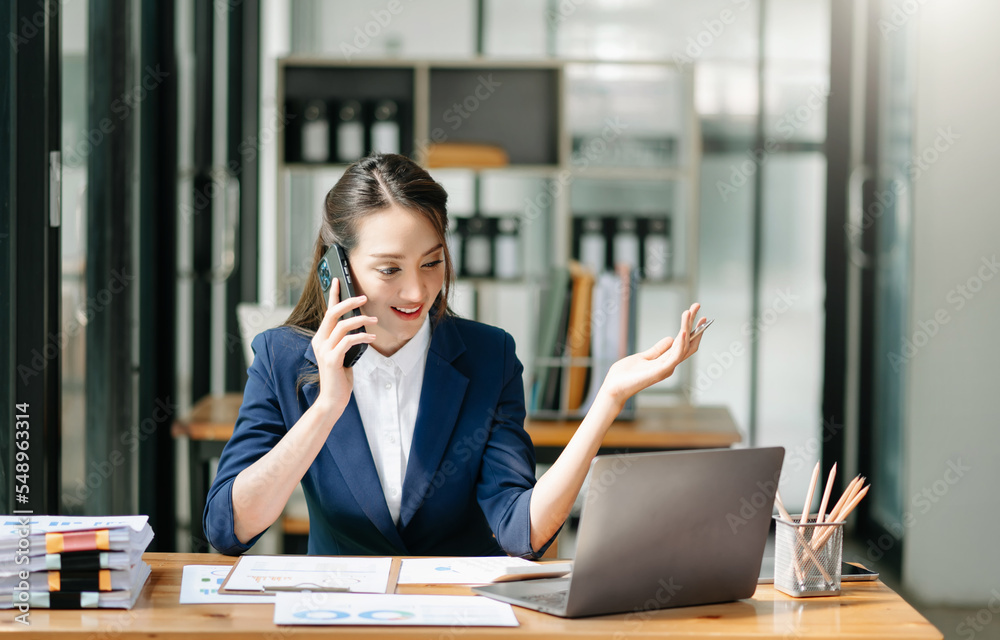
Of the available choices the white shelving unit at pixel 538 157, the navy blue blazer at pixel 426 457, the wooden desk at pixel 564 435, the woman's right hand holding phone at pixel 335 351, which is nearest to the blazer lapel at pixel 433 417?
the navy blue blazer at pixel 426 457

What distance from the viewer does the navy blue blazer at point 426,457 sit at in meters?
Result: 1.61

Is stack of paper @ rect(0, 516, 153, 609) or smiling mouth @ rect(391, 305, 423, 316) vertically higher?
smiling mouth @ rect(391, 305, 423, 316)

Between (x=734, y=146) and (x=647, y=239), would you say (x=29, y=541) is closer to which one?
(x=647, y=239)

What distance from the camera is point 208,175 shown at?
3.54 m

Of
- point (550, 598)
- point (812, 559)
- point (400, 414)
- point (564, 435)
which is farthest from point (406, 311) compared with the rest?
point (564, 435)

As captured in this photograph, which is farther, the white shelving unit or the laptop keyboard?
the white shelving unit

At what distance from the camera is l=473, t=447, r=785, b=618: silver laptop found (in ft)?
3.66

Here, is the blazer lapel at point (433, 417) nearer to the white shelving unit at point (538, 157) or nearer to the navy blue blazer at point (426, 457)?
the navy blue blazer at point (426, 457)

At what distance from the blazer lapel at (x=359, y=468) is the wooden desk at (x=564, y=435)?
3.53 feet

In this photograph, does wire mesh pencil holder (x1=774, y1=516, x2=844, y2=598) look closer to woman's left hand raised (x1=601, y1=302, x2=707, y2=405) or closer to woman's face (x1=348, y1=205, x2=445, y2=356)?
woman's left hand raised (x1=601, y1=302, x2=707, y2=405)

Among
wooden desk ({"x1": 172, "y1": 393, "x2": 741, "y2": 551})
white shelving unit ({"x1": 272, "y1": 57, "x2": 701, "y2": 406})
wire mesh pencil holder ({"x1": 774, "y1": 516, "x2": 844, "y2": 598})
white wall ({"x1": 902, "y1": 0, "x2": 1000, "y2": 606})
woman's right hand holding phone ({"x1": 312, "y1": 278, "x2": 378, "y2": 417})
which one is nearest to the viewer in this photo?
wire mesh pencil holder ({"x1": 774, "y1": 516, "x2": 844, "y2": 598})

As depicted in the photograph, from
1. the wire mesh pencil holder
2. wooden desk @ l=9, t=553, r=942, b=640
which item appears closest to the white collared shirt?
wooden desk @ l=9, t=553, r=942, b=640

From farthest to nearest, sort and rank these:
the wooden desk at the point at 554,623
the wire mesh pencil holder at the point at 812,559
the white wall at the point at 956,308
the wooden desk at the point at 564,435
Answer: the white wall at the point at 956,308 < the wooden desk at the point at 564,435 < the wire mesh pencil holder at the point at 812,559 < the wooden desk at the point at 554,623

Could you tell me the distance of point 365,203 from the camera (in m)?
1.65
